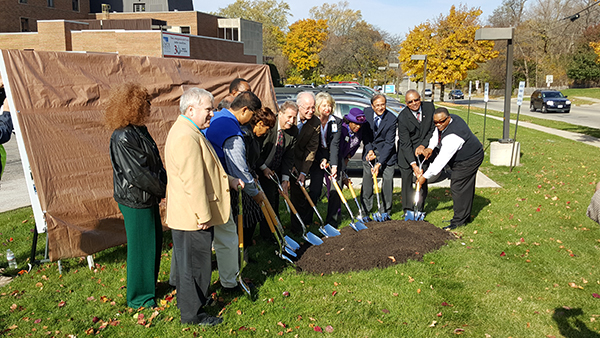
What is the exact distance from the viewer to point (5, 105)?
4.99 m

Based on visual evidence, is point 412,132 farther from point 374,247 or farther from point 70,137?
point 70,137

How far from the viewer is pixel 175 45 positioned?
2980 centimetres

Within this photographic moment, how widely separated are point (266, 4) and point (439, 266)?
83475 mm

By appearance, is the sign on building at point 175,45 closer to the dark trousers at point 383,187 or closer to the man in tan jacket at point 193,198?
the dark trousers at point 383,187

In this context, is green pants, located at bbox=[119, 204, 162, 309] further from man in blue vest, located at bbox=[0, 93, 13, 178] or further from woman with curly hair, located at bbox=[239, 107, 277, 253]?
man in blue vest, located at bbox=[0, 93, 13, 178]

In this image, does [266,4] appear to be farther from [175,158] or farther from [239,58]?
[175,158]

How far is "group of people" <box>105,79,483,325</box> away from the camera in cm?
377

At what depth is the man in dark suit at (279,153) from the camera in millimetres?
5652

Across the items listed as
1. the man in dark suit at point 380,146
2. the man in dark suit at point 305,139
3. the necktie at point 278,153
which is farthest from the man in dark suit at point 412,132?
the necktie at point 278,153

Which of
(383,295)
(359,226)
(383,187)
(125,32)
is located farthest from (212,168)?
(125,32)

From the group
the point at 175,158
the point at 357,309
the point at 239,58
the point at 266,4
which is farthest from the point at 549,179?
the point at 266,4

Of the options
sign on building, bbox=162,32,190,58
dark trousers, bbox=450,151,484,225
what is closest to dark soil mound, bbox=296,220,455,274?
dark trousers, bbox=450,151,484,225

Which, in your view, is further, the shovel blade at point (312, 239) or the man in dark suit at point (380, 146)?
the man in dark suit at point (380, 146)

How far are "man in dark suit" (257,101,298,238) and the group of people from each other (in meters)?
0.01
